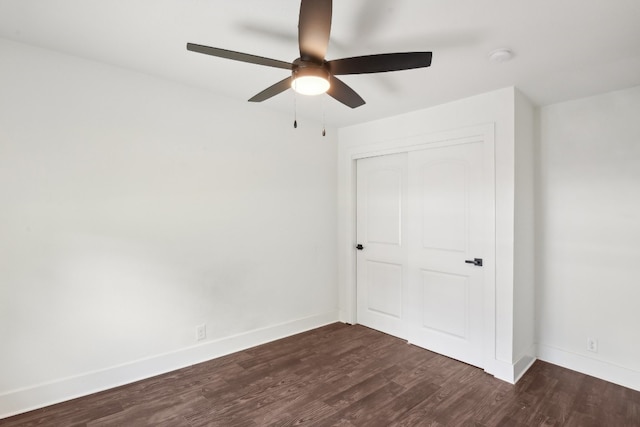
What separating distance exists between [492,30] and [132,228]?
9.65 feet

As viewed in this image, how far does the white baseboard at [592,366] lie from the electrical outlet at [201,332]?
3258mm

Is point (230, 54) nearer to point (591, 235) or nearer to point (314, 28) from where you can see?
point (314, 28)

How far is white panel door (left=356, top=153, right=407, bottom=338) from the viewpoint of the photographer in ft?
12.1

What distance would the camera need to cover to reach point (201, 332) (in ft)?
9.99

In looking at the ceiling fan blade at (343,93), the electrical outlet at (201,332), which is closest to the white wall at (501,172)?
the ceiling fan blade at (343,93)

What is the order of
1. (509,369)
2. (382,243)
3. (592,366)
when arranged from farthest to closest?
(382,243) < (592,366) < (509,369)

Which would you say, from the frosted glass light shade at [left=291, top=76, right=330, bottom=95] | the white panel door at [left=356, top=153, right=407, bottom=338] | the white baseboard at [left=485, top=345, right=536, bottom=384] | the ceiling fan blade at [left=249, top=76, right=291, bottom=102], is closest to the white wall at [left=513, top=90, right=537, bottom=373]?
the white baseboard at [left=485, top=345, right=536, bottom=384]

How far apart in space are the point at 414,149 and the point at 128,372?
11.0 feet

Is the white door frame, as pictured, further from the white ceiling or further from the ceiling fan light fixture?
the ceiling fan light fixture

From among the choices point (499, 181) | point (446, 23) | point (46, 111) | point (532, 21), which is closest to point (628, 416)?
point (499, 181)

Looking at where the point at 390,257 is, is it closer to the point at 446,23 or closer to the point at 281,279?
the point at 281,279

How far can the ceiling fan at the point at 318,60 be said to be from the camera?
4.89ft

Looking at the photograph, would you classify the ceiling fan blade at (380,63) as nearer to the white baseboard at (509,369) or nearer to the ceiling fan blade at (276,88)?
the ceiling fan blade at (276,88)

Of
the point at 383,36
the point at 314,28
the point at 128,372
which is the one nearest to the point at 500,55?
the point at 383,36
